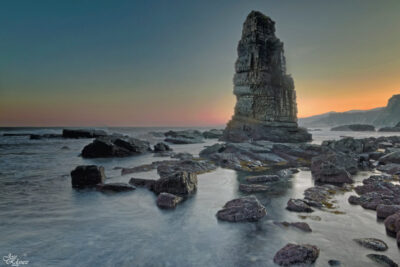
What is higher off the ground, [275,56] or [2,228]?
[275,56]

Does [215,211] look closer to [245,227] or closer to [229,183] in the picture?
[245,227]

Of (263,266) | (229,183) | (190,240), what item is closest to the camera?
(263,266)

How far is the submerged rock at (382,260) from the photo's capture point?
15.0ft

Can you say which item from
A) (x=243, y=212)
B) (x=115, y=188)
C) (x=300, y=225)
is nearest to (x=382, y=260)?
(x=300, y=225)

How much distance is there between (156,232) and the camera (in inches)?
250

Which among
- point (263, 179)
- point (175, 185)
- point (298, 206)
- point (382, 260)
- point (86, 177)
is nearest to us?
point (382, 260)

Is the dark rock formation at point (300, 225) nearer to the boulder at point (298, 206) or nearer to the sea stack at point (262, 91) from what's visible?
the boulder at point (298, 206)

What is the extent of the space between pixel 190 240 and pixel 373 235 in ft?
16.0

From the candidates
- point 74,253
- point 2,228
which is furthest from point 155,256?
point 2,228

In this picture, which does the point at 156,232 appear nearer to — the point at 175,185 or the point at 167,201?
the point at 167,201

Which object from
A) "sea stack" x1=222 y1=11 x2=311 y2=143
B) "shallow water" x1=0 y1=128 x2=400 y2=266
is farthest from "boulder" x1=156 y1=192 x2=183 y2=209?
"sea stack" x1=222 y1=11 x2=311 y2=143

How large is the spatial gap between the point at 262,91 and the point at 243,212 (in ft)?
112

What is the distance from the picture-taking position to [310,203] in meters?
8.18
